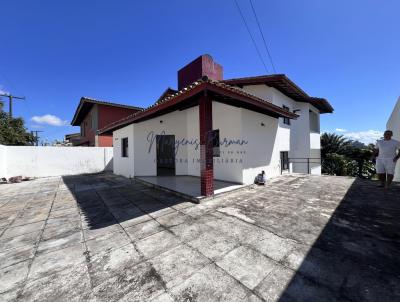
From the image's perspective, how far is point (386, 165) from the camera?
5418 millimetres

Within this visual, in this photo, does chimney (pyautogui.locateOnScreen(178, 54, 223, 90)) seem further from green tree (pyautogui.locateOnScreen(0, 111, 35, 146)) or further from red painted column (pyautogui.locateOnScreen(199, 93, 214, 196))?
green tree (pyautogui.locateOnScreen(0, 111, 35, 146))

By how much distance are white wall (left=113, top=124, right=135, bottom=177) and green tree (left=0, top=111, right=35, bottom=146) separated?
967cm

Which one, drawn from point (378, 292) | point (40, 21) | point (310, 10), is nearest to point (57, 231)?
point (378, 292)

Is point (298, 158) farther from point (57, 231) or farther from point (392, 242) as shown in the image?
point (57, 231)

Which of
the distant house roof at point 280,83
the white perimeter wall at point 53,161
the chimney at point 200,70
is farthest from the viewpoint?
the white perimeter wall at point 53,161

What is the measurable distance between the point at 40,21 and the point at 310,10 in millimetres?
10583

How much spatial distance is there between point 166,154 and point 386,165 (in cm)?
896

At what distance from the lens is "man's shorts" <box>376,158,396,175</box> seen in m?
5.32

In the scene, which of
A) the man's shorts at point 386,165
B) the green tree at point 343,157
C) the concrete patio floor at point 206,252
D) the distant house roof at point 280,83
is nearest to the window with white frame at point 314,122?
the distant house roof at point 280,83

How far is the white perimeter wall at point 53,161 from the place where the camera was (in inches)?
422

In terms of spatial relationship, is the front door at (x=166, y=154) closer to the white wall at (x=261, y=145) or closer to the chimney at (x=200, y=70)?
the chimney at (x=200, y=70)

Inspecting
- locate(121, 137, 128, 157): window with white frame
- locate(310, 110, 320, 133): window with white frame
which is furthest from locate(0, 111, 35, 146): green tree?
locate(310, 110, 320, 133): window with white frame

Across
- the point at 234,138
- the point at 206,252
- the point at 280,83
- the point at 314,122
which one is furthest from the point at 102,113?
the point at 314,122

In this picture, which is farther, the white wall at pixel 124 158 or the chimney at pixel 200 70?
the chimney at pixel 200 70
